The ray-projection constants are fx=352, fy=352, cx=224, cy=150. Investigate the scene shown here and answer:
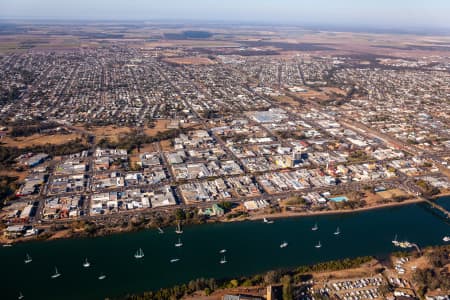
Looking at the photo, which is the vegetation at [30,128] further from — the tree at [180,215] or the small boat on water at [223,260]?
the small boat on water at [223,260]

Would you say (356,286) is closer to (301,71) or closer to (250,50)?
(301,71)

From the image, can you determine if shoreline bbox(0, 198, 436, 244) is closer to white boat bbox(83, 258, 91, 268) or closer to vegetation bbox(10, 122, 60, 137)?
white boat bbox(83, 258, 91, 268)

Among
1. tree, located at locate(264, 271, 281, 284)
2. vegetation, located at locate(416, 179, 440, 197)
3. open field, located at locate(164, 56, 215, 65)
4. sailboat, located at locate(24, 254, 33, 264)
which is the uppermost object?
open field, located at locate(164, 56, 215, 65)

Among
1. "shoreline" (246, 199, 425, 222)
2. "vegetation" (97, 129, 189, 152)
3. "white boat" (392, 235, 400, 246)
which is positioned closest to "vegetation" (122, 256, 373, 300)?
"white boat" (392, 235, 400, 246)

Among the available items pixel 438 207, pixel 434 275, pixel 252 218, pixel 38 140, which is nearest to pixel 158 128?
pixel 38 140

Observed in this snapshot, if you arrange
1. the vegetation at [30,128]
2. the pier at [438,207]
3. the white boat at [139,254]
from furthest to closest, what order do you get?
the vegetation at [30,128]
the pier at [438,207]
the white boat at [139,254]

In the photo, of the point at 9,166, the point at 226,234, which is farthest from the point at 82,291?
the point at 9,166

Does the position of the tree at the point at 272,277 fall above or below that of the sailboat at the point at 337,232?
above

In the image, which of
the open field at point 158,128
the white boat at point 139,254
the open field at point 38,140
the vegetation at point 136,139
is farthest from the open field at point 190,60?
the white boat at point 139,254
